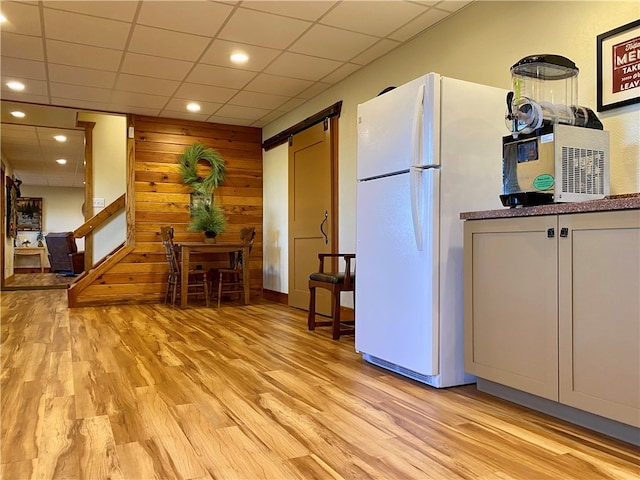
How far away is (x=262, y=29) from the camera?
11.5 feet

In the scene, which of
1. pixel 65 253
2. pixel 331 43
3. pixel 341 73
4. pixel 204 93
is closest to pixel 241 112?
pixel 204 93

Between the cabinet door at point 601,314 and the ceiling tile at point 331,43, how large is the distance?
7.73ft

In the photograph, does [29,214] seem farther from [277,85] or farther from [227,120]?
[277,85]

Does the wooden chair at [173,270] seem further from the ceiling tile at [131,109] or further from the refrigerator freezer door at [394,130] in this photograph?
the refrigerator freezer door at [394,130]

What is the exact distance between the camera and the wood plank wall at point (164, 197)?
19.1 feet

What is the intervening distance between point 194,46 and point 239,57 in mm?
390

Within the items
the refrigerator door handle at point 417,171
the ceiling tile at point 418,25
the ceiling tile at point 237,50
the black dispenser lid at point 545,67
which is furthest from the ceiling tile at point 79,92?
the black dispenser lid at point 545,67

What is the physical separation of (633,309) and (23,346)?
144 inches

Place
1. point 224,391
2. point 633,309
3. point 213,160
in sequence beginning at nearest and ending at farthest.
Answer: point 633,309 → point 224,391 → point 213,160

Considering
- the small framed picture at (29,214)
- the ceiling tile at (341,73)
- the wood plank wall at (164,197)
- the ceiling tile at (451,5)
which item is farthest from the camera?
the small framed picture at (29,214)

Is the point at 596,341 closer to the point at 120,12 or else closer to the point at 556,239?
the point at 556,239

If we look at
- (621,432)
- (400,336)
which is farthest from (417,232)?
(621,432)

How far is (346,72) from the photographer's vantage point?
441cm

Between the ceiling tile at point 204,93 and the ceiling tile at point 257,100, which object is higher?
the ceiling tile at point 204,93
